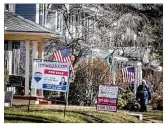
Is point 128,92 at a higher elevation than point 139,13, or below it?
below

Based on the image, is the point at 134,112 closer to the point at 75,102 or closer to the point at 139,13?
the point at 75,102

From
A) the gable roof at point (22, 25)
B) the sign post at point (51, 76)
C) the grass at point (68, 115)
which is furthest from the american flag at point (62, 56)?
the grass at point (68, 115)

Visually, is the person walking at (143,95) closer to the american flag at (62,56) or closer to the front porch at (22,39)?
the american flag at (62,56)

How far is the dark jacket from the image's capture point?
473 inches

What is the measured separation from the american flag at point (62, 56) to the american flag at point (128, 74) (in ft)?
4.17

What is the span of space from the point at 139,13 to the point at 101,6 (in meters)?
0.96

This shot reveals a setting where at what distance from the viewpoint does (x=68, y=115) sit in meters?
11.7

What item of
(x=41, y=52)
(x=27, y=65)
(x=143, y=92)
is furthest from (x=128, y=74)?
(x=27, y=65)

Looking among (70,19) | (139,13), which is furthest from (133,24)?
(70,19)

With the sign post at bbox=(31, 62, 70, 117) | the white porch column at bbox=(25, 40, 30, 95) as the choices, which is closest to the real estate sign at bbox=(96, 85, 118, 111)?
the sign post at bbox=(31, 62, 70, 117)
